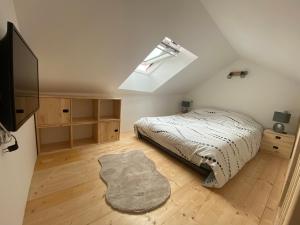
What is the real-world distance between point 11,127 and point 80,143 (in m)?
2.27

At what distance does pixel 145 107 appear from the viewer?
13.2 feet

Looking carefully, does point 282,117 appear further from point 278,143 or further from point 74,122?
point 74,122

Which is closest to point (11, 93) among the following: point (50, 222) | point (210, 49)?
point (50, 222)

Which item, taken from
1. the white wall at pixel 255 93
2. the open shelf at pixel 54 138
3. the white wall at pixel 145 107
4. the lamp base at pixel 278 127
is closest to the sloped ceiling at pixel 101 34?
the open shelf at pixel 54 138

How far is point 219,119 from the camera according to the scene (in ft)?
11.5

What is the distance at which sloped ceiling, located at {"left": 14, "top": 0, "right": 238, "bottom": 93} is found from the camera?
144 centimetres

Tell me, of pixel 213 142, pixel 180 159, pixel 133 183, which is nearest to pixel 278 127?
pixel 213 142

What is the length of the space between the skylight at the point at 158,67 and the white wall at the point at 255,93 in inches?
55.2

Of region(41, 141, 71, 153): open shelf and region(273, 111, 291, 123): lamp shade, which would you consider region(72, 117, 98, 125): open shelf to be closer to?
region(41, 141, 71, 153): open shelf

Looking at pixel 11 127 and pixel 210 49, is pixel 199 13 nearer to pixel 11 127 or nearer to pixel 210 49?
pixel 210 49

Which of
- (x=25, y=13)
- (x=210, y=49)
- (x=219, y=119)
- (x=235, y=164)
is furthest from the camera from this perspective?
(x=219, y=119)

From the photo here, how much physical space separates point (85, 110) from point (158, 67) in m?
1.83

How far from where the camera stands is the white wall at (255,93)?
10.0ft

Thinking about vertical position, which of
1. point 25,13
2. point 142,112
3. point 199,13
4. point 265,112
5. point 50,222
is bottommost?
point 50,222
